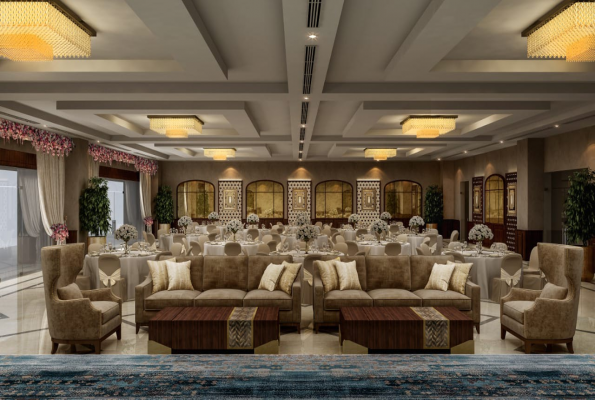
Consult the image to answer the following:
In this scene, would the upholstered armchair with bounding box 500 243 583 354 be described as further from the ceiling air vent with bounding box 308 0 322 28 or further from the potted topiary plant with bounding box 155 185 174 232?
the potted topiary plant with bounding box 155 185 174 232

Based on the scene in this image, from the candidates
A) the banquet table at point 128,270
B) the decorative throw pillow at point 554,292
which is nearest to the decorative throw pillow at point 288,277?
the banquet table at point 128,270

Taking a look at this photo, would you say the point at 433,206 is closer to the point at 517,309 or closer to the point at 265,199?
the point at 265,199

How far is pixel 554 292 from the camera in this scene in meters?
5.00

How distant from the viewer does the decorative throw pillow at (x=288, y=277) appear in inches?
227

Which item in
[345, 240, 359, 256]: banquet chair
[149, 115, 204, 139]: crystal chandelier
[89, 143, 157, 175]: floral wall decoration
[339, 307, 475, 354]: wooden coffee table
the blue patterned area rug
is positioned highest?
[149, 115, 204, 139]: crystal chandelier

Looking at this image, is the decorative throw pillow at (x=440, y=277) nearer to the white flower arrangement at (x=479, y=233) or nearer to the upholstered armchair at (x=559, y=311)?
the upholstered armchair at (x=559, y=311)

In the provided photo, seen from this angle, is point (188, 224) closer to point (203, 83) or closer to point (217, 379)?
point (203, 83)

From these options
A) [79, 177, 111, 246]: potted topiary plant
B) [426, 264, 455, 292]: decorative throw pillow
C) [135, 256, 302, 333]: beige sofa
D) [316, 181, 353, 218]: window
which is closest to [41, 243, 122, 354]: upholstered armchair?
[135, 256, 302, 333]: beige sofa

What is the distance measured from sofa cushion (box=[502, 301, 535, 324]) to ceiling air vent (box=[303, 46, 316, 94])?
3.85 m

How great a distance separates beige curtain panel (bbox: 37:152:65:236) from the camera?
35.5 ft

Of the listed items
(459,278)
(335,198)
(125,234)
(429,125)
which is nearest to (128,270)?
(125,234)

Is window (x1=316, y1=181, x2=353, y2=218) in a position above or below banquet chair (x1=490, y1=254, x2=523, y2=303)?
above

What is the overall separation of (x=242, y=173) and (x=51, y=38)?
15.4m

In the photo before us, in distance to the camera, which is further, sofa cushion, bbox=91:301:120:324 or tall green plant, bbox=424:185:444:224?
tall green plant, bbox=424:185:444:224
